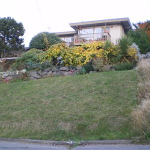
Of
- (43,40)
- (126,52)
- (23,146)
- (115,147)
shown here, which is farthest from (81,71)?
(43,40)

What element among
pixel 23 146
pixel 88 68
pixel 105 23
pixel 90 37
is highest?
pixel 105 23

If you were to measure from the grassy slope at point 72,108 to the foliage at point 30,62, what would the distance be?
2710 millimetres

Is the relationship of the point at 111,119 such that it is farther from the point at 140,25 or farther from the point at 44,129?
the point at 140,25

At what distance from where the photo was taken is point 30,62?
1797 cm

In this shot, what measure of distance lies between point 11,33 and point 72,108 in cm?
1810

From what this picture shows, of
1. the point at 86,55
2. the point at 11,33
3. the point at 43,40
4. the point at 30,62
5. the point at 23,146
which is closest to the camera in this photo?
the point at 23,146

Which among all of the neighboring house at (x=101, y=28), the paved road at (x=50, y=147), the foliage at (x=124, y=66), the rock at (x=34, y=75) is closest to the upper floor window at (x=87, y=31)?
the neighboring house at (x=101, y=28)

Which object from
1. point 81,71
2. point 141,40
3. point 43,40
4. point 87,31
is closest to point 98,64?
point 81,71

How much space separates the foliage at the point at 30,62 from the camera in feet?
58.2

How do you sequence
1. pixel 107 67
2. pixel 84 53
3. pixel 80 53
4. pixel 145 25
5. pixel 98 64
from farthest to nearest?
pixel 145 25, pixel 80 53, pixel 84 53, pixel 107 67, pixel 98 64

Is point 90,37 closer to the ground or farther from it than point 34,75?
farther from it

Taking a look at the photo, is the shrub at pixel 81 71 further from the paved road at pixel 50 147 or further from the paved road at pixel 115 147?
the paved road at pixel 115 147

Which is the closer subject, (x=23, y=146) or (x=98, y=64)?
(x=23, y=146)

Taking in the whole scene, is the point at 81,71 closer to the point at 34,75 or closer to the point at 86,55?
the point at 86,55
